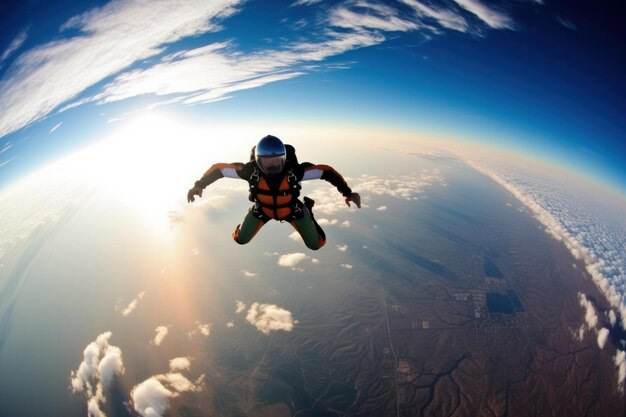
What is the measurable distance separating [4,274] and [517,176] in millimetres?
268221

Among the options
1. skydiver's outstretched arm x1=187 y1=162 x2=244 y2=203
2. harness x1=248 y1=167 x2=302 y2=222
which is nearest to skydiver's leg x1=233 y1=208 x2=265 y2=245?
harness x1=248 y1=167 x2=302 y2=222

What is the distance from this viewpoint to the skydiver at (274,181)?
9.16 ft

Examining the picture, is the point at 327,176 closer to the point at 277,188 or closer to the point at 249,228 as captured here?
the point at 277,188

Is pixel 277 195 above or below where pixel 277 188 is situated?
below

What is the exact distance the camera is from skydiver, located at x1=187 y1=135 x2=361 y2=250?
2791mm

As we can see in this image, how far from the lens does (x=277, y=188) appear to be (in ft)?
10.4

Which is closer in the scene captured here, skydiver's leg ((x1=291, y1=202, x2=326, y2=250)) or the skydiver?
the skydiver

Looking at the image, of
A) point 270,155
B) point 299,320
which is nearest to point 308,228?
point 270,155

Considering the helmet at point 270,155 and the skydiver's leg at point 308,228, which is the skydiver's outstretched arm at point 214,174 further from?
the skydiver's leg at point 308,228

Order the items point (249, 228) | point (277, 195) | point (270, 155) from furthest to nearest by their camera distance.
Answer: point (249, 228), point (277, 195), point (270, 155)

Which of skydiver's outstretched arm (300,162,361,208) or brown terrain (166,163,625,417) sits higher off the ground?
skydiver's outstretched arm (300,162,361,208)

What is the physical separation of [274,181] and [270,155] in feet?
1.83

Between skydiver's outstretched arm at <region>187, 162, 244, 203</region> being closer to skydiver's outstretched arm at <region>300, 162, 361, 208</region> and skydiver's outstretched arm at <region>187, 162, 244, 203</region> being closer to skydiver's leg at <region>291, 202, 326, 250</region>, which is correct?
skydiver's outstretched arm at <region>300, 162, 361, 208</region>

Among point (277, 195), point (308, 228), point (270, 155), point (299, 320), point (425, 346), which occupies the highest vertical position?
point (270, 155)
